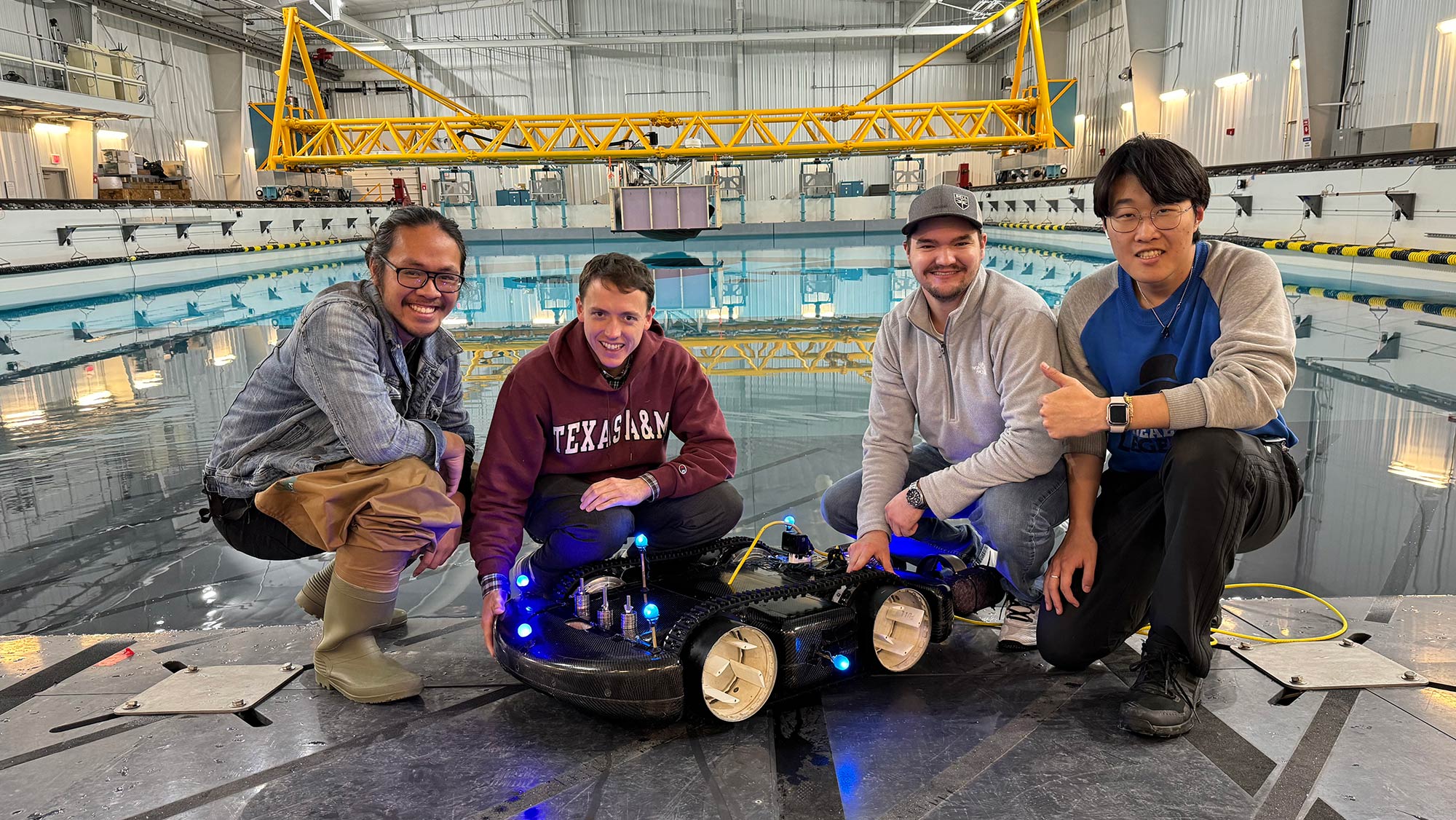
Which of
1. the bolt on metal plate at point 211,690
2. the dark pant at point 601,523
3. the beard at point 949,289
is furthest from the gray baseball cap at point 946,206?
the bolt on metal plate at point 211,690

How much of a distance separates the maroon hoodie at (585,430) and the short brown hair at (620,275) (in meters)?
0.12

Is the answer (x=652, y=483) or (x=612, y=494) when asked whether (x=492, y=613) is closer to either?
(x=612, y=494)

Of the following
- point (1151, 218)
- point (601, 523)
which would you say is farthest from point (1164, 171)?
point (601, 523)

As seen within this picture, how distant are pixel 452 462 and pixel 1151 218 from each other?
164 cm

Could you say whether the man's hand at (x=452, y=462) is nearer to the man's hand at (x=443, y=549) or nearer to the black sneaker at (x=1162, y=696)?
the man's hand at (x=443, y=549)

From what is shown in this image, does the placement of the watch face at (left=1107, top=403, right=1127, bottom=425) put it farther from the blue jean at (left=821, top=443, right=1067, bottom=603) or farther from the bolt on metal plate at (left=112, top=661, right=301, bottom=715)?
the bolt on metal plate at (left=112, top=661, right=301, bottom=715)

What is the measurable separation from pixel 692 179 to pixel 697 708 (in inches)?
1108

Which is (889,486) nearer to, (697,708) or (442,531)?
(697,708)

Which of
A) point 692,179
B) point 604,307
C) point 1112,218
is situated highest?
point 692,179

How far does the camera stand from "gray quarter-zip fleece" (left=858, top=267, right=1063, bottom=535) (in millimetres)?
1973

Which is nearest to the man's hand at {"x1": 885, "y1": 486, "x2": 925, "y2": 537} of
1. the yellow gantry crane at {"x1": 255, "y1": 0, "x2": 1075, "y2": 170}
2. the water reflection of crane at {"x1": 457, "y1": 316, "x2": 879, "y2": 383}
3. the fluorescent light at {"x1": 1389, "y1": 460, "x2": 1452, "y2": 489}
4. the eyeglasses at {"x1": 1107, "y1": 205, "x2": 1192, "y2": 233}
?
the eyeglasses at {"x1": 1107, "y1": 205, "x2": 1192, "y2": 233}

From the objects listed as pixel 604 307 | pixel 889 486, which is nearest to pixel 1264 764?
pixel 889 486

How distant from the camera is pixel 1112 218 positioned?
1.83 meters

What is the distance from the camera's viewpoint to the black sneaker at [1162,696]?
5.43ft
